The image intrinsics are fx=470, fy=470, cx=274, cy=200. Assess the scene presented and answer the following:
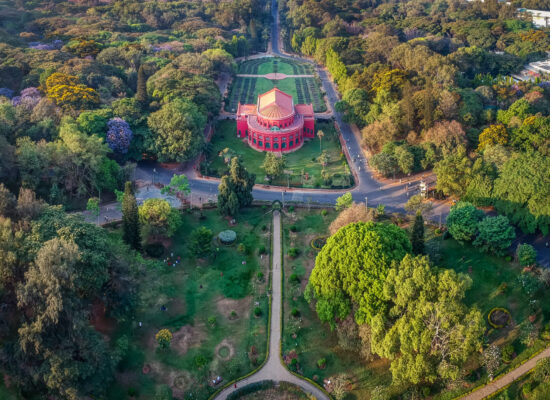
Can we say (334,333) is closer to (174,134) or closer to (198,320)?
(198,320)

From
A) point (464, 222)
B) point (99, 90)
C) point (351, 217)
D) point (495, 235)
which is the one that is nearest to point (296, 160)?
point (351, 217)

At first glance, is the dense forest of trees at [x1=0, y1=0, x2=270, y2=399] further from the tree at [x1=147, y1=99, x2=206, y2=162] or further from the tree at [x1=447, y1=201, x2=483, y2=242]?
the tree at [x1=447, y1=201, x2=483, y2=242]

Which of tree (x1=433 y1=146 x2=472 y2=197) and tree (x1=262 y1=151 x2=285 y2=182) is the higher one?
tree (x1=433 y1=146 x2=472 y2=197)

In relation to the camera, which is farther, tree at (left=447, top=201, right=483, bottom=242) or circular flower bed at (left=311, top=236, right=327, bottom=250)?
circular flower bed at (left=311, top=236, right=327, bottom=250)

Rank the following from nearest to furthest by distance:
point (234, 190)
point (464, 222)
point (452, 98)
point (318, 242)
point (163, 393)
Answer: point (163, 393)
point (464, 222)
point (318, 242)
point (234, 190)
point (452, 98)

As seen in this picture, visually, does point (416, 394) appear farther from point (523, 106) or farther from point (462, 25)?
point (462, 25)

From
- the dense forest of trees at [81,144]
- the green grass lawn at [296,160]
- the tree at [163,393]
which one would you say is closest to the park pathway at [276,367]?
the tree at [163,393]

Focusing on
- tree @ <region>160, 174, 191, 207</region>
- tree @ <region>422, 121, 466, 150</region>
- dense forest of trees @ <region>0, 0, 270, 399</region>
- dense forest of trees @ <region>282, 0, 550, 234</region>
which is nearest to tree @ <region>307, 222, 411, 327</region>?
dense forest of trees @ <region>0, 0, 270, 399</region>

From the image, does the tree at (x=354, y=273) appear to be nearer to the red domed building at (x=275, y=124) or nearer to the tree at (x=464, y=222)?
the tree at (x=464, y=222)
